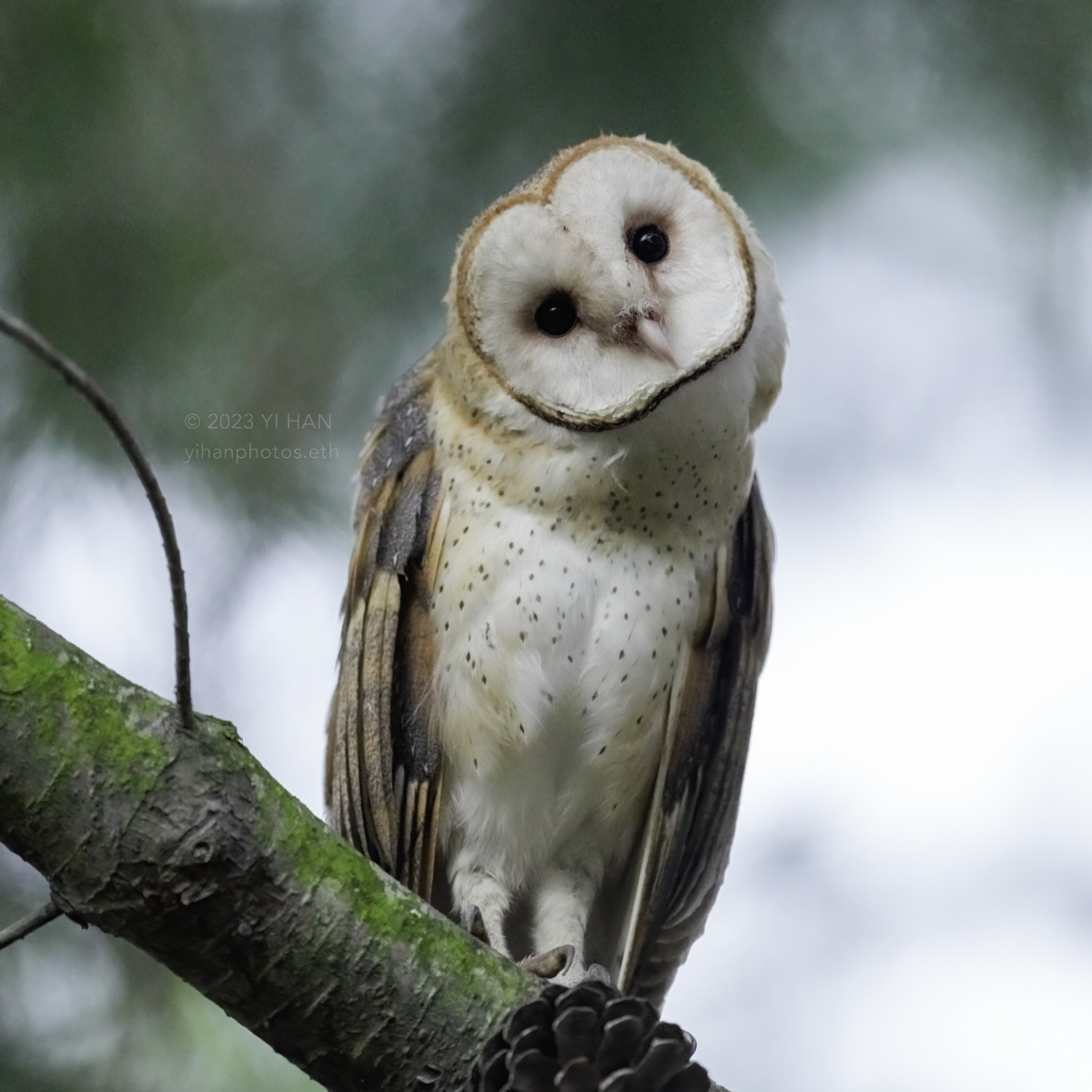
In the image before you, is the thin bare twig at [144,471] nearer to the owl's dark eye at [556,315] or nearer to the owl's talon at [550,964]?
the owl's talon at [550,964]

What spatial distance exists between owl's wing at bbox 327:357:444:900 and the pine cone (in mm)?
731

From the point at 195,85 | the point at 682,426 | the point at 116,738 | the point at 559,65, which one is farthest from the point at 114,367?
the point at 116,738

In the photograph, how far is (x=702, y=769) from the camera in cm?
240

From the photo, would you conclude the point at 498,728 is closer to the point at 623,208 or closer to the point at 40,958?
the point at 623,208

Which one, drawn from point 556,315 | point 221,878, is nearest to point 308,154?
point 556,315

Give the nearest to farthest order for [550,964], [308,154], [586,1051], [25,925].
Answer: [25,925] < [586,1051] < [550,964] < [308,154]

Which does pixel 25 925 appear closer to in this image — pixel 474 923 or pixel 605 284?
pixel 474 923

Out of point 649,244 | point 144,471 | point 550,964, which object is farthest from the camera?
point 649,244

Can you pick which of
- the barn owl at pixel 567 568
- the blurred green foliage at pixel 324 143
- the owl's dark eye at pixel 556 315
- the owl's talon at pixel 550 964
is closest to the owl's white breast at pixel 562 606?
the barn owl at pixel 567 568

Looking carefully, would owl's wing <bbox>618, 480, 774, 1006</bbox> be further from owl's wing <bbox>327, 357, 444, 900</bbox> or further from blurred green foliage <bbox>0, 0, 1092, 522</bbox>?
blurred green foliage <bbox>0, 0, 1092, 522</bbox>

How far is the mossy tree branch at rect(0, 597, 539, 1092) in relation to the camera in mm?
1341

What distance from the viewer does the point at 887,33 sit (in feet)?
8.98

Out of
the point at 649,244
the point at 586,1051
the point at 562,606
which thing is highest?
the point at 649,244

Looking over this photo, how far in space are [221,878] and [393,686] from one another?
91 cm
